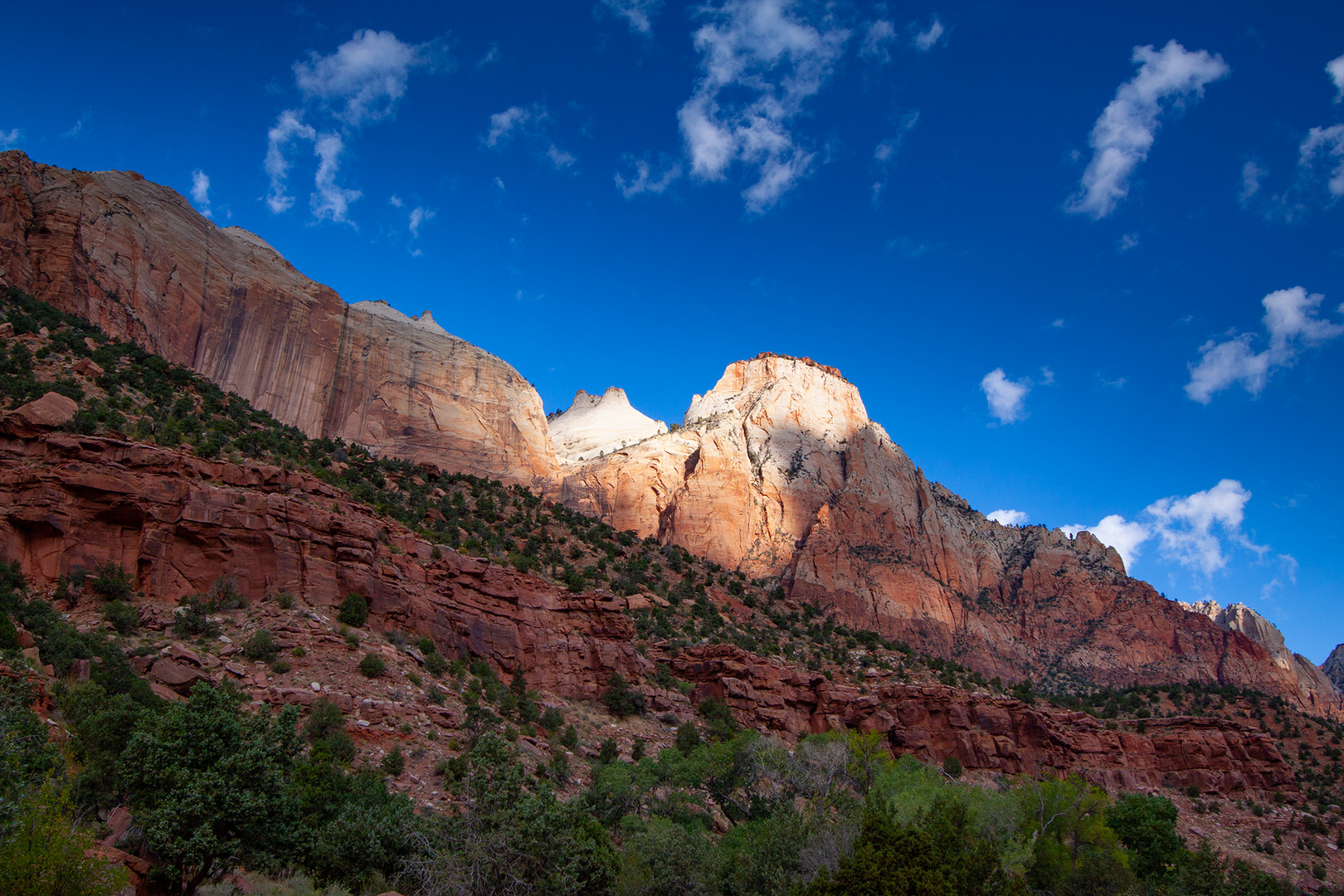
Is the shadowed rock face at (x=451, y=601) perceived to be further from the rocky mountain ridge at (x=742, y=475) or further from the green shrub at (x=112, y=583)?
the rocky mountain ridge at (x=742, y=475)

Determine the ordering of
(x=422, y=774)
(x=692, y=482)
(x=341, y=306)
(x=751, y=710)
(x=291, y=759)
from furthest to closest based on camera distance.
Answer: (x=692, y=482) → (x=341, y=306) → (x=751, y=710) → (x=422, y=774) → (x=291, y=759)

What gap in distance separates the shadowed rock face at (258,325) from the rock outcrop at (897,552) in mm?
13636

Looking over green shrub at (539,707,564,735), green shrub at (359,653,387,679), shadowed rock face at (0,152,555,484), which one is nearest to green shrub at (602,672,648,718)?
green shrub at (539,707,564,735)

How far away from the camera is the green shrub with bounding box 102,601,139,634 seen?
19.2 meters

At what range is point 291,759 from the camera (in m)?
15.8

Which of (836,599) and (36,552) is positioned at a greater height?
(836,599)

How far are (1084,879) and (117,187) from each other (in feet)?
215

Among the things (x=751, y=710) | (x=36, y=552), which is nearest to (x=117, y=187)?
(x=36, y=552)

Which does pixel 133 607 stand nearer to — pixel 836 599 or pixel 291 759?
Result: pixel 291 759

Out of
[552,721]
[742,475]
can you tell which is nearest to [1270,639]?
[742,475]

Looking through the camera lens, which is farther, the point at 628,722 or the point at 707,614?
the point at 707,614

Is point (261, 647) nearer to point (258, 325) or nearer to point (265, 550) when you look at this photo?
point (265, 550)

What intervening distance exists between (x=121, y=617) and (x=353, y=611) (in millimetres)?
6176

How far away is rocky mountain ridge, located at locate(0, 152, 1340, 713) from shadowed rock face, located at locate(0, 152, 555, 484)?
0.20 m
